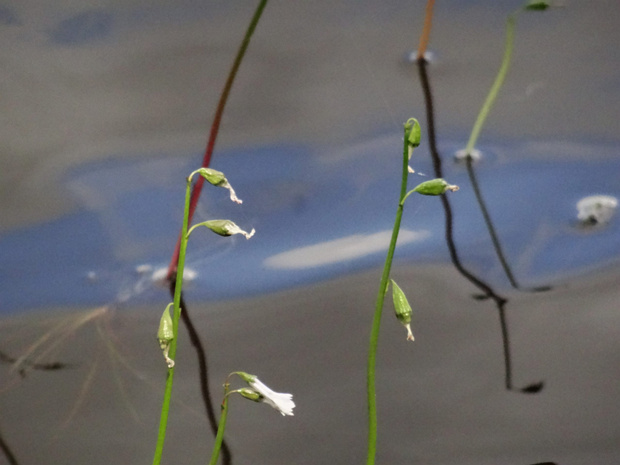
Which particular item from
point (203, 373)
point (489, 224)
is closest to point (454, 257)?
point (489, 224)

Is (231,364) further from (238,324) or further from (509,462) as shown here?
(509,462)

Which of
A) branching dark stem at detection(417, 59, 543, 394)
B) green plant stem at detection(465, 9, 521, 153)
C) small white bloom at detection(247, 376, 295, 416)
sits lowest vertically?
small white bloom at detection(247, 376, 295, 416)

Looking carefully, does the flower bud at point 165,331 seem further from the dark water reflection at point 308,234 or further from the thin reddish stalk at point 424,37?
the thin reddish stalk at point 424,37

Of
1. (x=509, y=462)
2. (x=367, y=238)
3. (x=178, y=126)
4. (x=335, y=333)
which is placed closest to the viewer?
(x=509, y=462)

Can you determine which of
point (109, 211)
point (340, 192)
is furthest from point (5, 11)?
point (340, 192)

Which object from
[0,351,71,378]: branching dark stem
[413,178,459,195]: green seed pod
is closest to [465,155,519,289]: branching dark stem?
[413,178,459,195]: green seed pod

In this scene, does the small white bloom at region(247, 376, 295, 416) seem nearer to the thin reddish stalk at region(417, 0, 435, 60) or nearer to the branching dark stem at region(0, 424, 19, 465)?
the branching dark stem at region(0, 424, 19, 465)

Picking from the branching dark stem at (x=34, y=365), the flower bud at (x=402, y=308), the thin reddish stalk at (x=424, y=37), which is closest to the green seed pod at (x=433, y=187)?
the flower bud at (x=402, y=308)
